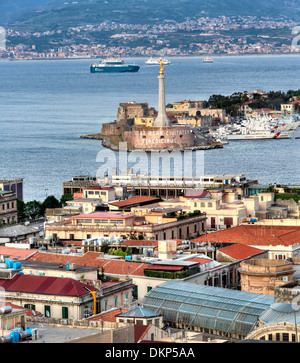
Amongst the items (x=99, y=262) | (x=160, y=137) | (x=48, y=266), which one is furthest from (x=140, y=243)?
(x=160, y=137)

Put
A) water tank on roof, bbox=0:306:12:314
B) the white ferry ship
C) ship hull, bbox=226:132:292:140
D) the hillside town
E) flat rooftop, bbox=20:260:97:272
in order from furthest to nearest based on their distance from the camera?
the white ferry ship < ship hull, bbox=226:132:292:140 < flat rooftop, bbox=20:260:97:272 < the hillside town < water tank on roof, bbox=0:306:12:314

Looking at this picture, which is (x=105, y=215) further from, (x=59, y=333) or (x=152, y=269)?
(x=59, y=333)

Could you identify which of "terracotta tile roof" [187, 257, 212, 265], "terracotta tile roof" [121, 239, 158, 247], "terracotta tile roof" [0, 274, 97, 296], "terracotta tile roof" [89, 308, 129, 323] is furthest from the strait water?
"terracotta tile roof" [89, 308, 129, 323]

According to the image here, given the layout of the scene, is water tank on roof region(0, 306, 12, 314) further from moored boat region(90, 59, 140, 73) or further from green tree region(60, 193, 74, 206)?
moored boat region(90, 59, 140, 73)
